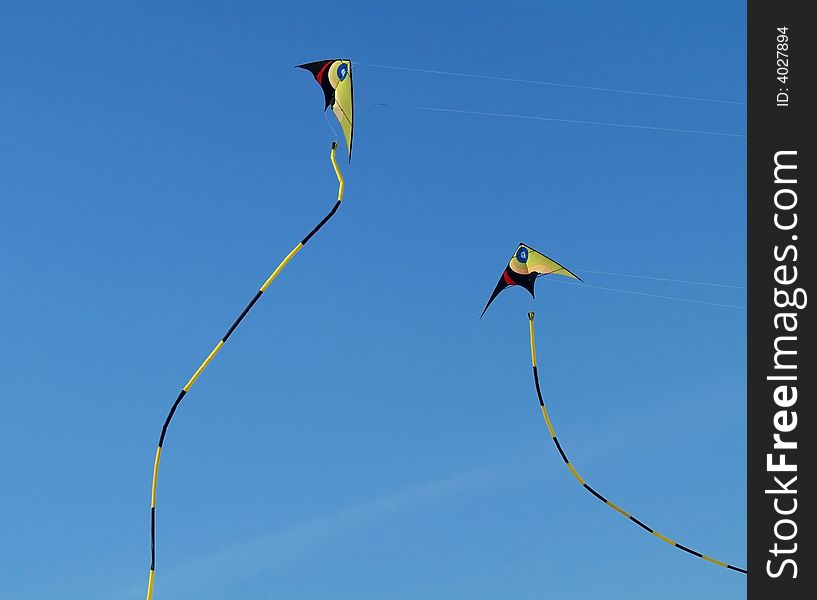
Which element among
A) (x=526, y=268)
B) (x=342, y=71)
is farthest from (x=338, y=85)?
(x=526, y=268)

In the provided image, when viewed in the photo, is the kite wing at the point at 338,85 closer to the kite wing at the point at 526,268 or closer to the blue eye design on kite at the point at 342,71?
the blue eye design on kite at the point at 342,71

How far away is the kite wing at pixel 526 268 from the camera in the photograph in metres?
25.3

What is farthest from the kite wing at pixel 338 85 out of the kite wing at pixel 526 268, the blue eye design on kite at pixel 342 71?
the kite wing at pixel 526 268

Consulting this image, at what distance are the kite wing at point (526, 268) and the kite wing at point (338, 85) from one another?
6.07 metres

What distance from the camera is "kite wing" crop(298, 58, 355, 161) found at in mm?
20891

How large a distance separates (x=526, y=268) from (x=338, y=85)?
6624 millimetres

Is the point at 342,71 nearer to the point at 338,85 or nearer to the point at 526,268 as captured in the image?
the point at 338,85

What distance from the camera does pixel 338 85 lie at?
69.3ft

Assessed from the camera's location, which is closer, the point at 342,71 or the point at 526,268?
the point at 342,71
